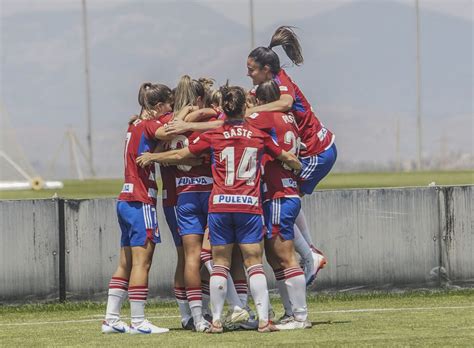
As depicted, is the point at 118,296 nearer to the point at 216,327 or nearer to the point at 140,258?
the point at 140,258

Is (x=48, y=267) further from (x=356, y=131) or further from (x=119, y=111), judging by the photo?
(x=119, y=111)

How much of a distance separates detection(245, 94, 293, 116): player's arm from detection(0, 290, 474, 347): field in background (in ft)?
6.49

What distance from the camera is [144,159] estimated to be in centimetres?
1169

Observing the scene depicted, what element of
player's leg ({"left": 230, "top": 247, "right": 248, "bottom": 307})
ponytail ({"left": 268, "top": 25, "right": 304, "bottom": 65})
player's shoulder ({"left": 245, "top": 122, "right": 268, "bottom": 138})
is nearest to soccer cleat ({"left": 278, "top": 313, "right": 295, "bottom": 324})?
player's leg ({"left": 230, "top": 247, "right": 248, "bottom": 307})

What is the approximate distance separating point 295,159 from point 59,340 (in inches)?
102

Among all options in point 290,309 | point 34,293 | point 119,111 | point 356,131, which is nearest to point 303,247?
point 290,309

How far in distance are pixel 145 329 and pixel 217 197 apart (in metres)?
1.36

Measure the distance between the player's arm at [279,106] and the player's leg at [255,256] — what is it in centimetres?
102

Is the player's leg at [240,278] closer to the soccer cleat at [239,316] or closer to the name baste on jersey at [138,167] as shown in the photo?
the soccer cleat at [239,316]

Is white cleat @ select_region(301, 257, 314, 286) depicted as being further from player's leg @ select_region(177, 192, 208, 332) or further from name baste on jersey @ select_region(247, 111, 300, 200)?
player's leg @ select_region(177, 192, 208, 332)

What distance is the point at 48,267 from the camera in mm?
14484

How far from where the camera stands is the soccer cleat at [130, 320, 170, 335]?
11562mm

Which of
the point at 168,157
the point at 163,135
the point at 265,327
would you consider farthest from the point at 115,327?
the point at 163,135

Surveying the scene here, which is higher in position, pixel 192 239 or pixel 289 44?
pixel 289 44
